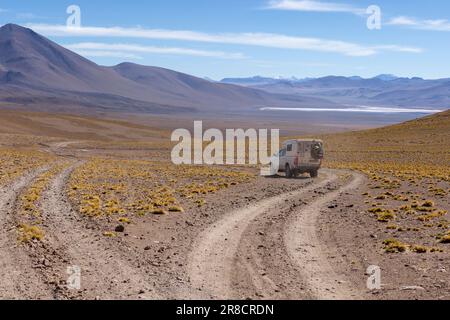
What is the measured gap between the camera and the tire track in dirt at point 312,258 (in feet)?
36.3

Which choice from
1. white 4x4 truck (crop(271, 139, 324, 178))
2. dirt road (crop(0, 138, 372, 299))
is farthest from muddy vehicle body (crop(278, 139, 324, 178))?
dirt road (crop(0, 138, 372, 299))

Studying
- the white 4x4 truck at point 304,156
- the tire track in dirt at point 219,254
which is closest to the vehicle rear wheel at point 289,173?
the white 4x4 truck at point 304,156

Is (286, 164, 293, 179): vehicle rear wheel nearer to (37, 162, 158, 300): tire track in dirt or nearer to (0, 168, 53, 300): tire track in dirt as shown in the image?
(37, 162, 158, 300): tire track in dirt

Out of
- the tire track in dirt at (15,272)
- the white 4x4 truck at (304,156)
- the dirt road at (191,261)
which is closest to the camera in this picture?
the tire track in dirt at (15,272)

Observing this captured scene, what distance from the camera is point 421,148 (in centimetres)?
7469

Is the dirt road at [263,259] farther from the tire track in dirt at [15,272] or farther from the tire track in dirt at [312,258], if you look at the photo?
the tire track in dirt at [15,272]

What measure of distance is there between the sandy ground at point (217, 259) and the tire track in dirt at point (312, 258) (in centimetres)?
2

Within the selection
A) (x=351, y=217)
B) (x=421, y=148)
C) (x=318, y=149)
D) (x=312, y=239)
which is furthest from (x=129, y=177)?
(x=421, y=148)

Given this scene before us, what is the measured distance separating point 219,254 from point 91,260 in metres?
3.10

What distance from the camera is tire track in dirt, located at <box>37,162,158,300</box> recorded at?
11.0 m

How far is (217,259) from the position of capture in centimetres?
1365
